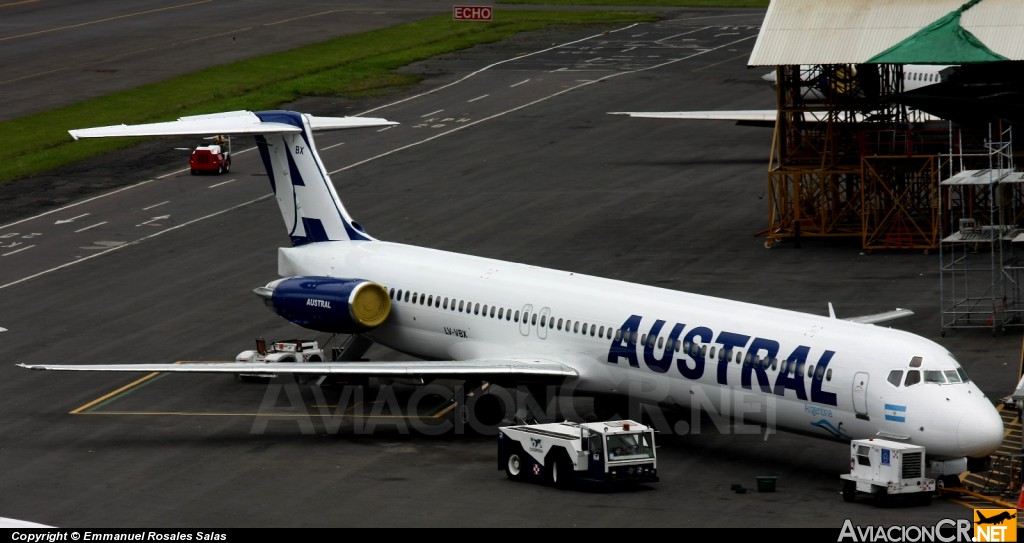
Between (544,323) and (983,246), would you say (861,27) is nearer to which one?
(983,246)

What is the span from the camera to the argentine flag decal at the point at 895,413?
115 ft

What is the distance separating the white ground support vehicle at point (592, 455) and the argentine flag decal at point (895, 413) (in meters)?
4.97

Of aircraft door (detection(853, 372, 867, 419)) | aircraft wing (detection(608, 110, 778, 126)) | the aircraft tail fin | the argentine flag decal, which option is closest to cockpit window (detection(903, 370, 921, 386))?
the argentine flag decal

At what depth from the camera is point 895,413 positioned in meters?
35.2

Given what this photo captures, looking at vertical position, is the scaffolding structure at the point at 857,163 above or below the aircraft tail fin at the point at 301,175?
below

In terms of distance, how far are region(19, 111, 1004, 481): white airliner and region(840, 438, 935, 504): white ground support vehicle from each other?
710 mm

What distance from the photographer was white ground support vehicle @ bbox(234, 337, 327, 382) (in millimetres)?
48344

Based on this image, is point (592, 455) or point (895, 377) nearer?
point (895, 377)

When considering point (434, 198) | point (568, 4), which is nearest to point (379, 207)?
point (434, 198)

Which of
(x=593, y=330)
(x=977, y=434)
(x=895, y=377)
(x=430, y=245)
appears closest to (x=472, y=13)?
(x=430, y=245)

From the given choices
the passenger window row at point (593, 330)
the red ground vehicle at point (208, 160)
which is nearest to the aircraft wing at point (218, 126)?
the passenger window row at point (593, 330)

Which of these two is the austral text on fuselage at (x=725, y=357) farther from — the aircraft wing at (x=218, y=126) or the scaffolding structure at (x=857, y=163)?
the scaffolding structure at (x=857, y=163)

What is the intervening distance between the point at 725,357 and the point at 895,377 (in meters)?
4.21

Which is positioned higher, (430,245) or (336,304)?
(336,304)
